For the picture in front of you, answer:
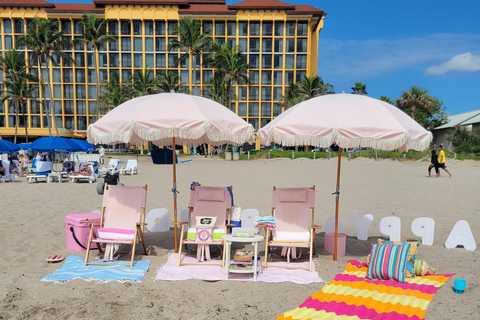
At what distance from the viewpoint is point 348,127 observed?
4.29 m

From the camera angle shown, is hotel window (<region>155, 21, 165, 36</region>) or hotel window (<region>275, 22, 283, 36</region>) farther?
hotel window (<region>275, 22, 283, 36</region>)

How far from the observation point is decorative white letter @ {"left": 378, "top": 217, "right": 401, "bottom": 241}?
5.87 m

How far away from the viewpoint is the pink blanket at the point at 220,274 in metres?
4.47

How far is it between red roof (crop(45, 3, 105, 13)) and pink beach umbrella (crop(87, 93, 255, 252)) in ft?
175

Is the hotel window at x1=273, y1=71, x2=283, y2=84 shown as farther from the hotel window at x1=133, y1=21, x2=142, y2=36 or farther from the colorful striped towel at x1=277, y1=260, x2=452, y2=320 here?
the colorful striped towel at x1=277, y1=260, x2=452, y2=320

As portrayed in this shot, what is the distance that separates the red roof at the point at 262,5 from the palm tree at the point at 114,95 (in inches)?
763

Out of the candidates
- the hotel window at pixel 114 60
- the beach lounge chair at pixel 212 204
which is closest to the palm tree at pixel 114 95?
the hotel window at pixel 114 60

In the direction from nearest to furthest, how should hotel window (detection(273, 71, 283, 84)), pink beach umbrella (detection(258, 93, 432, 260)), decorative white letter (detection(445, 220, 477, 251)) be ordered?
pink beach umbrella (detection(258, 93, 432, 260)) → decorative white letter (detection(445, 220, 477, 251)) → hotel window (detection(273, 71, 283, 84))

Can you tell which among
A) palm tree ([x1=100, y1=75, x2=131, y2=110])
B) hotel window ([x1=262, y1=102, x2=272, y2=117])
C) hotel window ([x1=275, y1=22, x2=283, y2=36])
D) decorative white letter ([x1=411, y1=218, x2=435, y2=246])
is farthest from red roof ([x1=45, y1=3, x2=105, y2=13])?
decorative white letter ([x1=411, y1=218, x2=435, y2=246])

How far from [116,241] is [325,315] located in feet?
9.70

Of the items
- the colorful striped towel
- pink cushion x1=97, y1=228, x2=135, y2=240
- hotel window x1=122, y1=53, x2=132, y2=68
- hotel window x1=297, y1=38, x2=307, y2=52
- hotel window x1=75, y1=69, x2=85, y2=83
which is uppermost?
hotel window x1=297, y1=38, x2=307, y2=52

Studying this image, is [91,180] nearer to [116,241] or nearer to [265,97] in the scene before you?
[116,241]

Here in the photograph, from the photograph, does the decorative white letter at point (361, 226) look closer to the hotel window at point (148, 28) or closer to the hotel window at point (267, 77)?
the hotel window at point (267, 77)

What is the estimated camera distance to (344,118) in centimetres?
439
